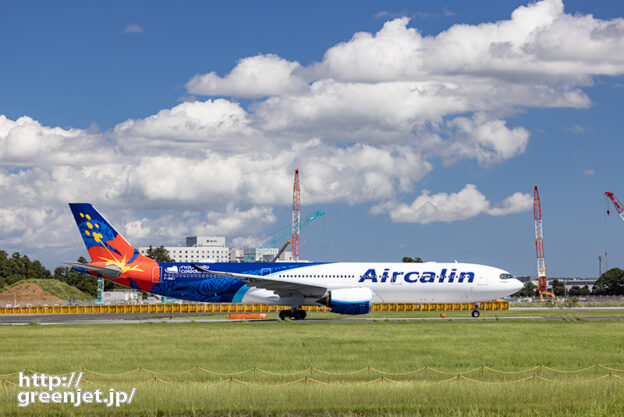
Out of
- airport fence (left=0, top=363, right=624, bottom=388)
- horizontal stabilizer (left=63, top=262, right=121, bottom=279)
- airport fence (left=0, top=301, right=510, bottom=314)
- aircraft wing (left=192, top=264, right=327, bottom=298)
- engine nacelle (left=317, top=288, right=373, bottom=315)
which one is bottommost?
airport fence (left=0, top=363, right=624, bottom=388)

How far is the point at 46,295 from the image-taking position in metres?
134

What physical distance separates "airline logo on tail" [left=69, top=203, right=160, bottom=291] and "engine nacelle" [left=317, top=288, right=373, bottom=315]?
14428 mm

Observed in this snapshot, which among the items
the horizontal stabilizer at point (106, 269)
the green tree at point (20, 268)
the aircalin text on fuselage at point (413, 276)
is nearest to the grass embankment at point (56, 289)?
the green tree at point (20, 268)

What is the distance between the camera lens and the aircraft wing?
52.3 metres

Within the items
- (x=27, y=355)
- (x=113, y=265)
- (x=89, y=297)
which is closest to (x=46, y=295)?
(x=89, y=297)

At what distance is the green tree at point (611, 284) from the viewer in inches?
6954

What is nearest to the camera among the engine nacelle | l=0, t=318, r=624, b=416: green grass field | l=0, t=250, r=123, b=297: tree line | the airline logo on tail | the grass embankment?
l=0, t=318, r=624, b=416: green grass field

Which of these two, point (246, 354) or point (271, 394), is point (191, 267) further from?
point (271, 394)

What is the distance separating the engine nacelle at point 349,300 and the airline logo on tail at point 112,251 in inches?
568

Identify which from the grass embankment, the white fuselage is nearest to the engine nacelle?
the white fuselage

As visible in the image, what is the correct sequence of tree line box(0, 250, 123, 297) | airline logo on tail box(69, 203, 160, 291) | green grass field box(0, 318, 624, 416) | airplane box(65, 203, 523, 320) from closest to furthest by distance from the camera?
green grass field box(0, 318, 624, 416), airplane box(65, 203, 523, 320), airline logo on tail box(69, 203, 160, 291), tree line box(0, 250, 123, 297)

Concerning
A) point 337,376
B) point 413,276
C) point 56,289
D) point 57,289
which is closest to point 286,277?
point 413,276

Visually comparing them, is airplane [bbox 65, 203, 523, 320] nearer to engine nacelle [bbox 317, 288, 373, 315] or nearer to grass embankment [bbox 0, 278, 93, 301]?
engine nacelle [bbox 317, 288, 373, 315]

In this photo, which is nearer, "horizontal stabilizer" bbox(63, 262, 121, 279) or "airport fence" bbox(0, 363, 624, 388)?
"airport fence" bbox(0, 363, 624, 388)
